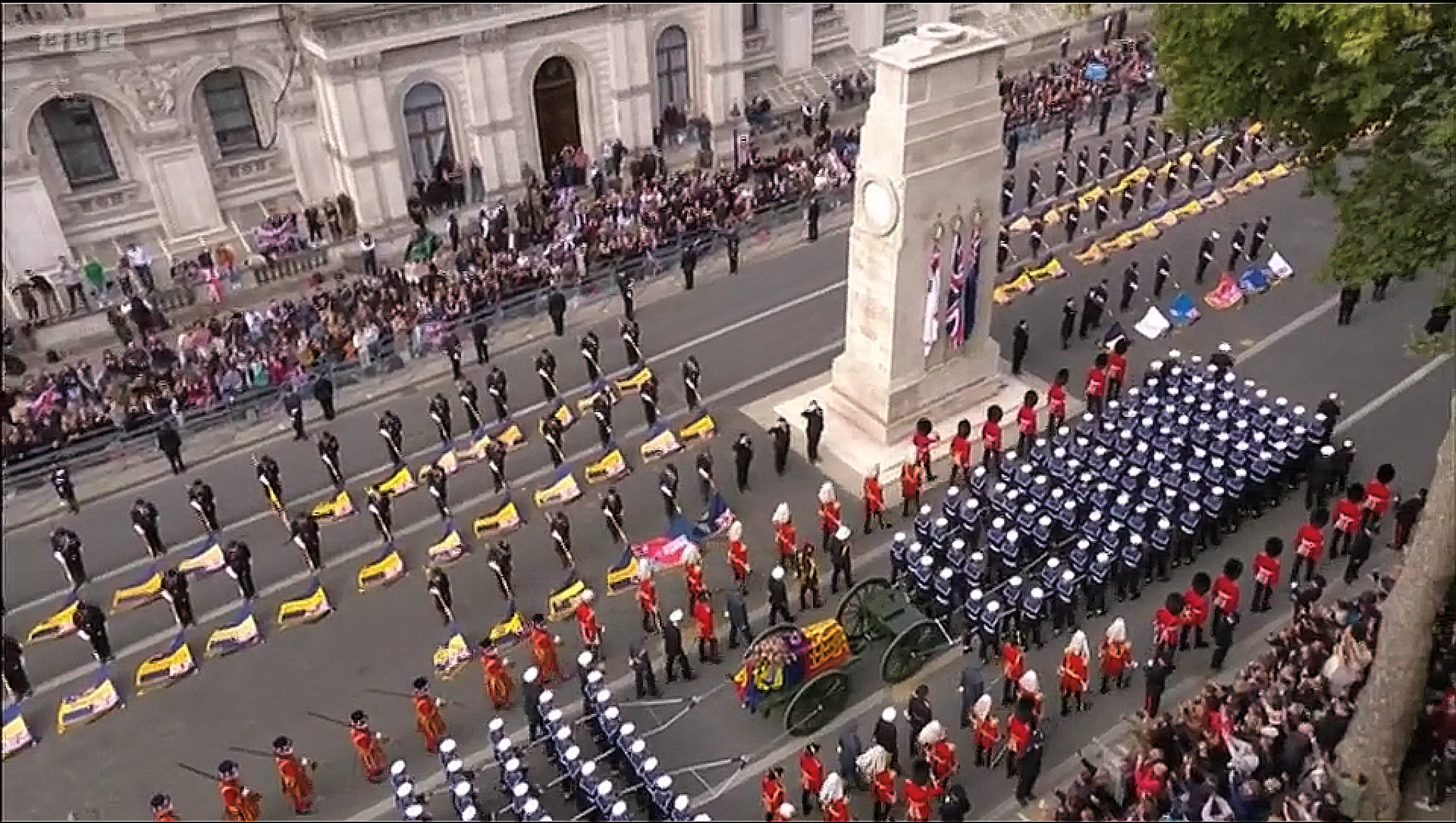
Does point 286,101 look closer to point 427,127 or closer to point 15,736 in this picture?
point 427,127

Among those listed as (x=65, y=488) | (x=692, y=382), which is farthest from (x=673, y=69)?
(x=65, y=488)

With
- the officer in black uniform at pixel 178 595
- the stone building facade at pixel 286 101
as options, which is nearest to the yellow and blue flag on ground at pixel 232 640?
the officer in black uniform at pixel 178 595

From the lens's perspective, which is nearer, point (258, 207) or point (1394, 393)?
point (1394, 393)

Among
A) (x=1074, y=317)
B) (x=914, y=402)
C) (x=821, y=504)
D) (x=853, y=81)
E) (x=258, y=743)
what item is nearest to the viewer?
(x=258, y=743)

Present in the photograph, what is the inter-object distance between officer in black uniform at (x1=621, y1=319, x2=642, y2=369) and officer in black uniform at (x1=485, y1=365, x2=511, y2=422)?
7.79 ft

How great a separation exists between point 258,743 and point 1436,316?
751 inches

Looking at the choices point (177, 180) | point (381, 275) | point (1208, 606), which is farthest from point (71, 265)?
point (1208, 606)

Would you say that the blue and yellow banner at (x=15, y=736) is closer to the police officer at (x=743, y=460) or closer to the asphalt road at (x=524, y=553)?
the asphalt road at (x=524, y=553)

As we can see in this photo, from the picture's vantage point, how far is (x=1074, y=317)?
74.8ft

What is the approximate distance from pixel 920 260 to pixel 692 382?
181 inches

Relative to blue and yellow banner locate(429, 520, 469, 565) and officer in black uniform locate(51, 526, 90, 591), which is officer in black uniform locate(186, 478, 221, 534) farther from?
blue and yellow banner locate(429, 520, 469, 565)

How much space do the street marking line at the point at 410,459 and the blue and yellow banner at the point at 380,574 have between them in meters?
2.59

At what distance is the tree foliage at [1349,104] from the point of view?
1297cm

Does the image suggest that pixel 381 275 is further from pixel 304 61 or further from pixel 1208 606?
pixel 1208 606
